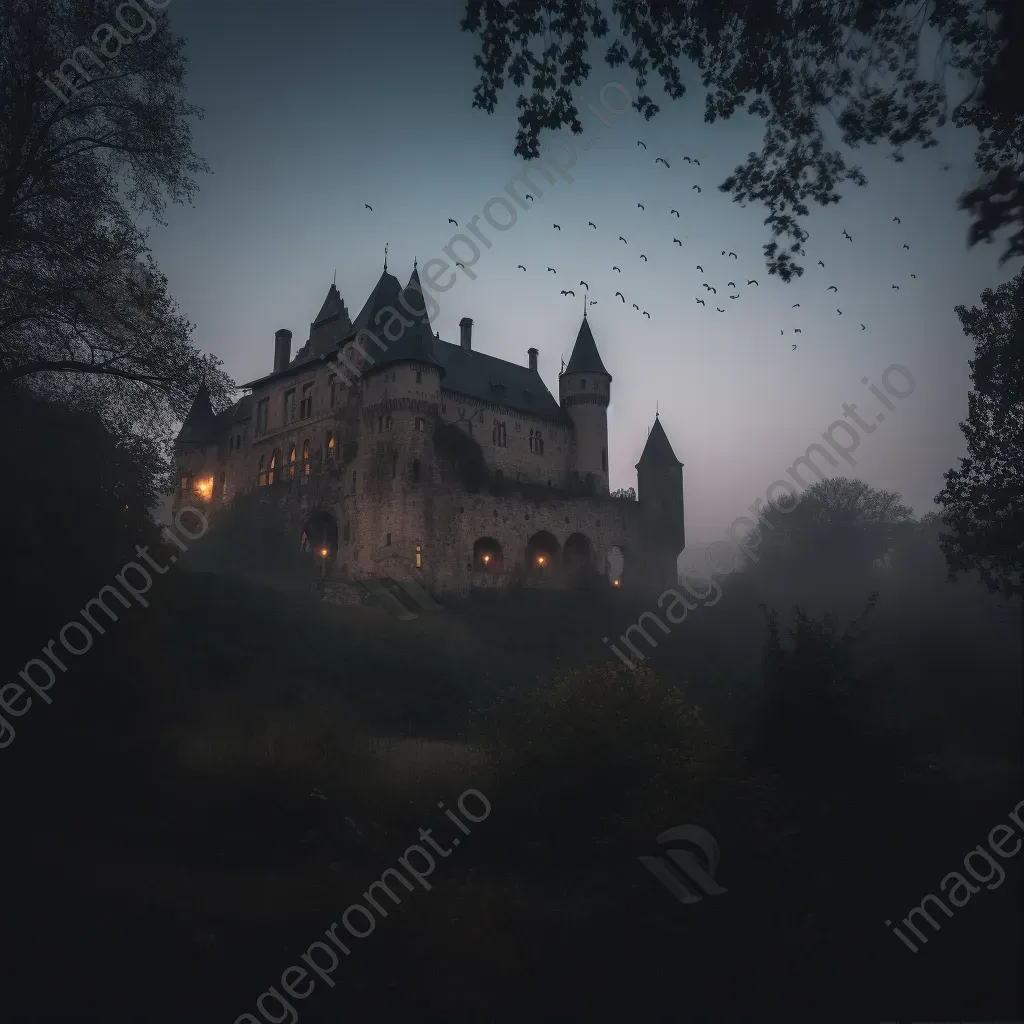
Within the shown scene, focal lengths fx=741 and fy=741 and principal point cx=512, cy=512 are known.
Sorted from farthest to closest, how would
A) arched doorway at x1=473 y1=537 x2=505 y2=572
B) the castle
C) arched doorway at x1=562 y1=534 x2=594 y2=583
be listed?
1. arched doorway at x1=562 y1=534 x2=594 y2=583
2. arched doorway at x1=473 y1=537 x2=505 y2=572
3. the castle

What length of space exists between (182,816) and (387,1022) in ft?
21.7

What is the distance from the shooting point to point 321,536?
4753 cm

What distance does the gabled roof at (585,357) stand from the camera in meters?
55.6

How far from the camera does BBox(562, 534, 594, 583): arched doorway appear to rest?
50062mm

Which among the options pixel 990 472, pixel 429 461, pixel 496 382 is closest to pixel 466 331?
pixel 496 382

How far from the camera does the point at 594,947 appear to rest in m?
10.3

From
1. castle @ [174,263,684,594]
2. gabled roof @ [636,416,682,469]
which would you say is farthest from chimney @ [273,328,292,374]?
gabled roof @ [636,416,682,469]

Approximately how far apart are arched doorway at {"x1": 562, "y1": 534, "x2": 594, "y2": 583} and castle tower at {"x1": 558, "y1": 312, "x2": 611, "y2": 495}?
483 cm

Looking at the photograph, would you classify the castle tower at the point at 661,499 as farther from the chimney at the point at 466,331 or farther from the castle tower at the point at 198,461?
the castle tower at the point at 198,461

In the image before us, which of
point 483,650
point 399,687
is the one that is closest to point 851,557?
point 483,650

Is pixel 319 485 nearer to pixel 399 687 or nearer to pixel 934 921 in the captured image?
pixel 399 687

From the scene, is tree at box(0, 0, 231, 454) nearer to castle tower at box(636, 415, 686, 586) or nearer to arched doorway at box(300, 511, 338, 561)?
arched doorway at box(300, 511, 338, 561)

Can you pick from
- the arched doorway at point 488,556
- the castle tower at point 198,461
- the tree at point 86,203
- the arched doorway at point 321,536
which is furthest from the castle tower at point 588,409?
the tree at point 86,203

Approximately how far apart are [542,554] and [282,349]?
24.1 m
